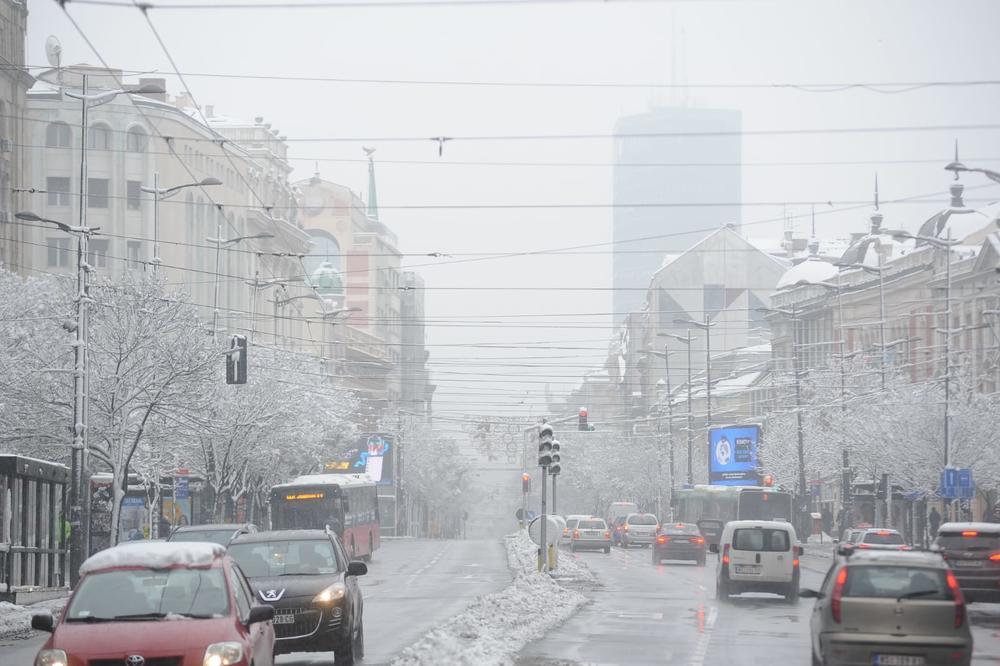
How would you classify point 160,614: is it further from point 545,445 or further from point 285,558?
point 545,445

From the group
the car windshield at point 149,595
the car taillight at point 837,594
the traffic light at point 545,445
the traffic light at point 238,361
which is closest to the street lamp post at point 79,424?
the traffic light at point 238,361

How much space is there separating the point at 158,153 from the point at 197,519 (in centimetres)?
3031

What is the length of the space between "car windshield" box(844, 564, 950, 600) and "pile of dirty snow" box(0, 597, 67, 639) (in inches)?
505

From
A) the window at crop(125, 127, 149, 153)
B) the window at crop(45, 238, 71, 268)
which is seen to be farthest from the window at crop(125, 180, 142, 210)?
the window at crop(45, 238, 71, 268)

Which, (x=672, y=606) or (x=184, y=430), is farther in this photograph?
(x=184, y=430)

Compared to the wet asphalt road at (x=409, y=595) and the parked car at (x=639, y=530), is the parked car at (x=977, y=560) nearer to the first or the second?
the wet asphalt road at (x=409, y=595)

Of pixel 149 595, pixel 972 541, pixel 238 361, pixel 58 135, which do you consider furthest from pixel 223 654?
pixel 58 135

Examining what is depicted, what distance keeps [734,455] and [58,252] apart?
121ft

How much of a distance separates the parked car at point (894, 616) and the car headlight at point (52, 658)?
25.5 ft

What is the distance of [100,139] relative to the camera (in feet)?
305

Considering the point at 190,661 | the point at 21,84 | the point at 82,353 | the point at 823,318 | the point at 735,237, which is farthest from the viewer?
the point at 735,237

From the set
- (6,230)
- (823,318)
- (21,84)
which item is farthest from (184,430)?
(823,318)

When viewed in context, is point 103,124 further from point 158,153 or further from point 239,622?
point 239,622

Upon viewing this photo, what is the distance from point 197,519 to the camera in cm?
7019
